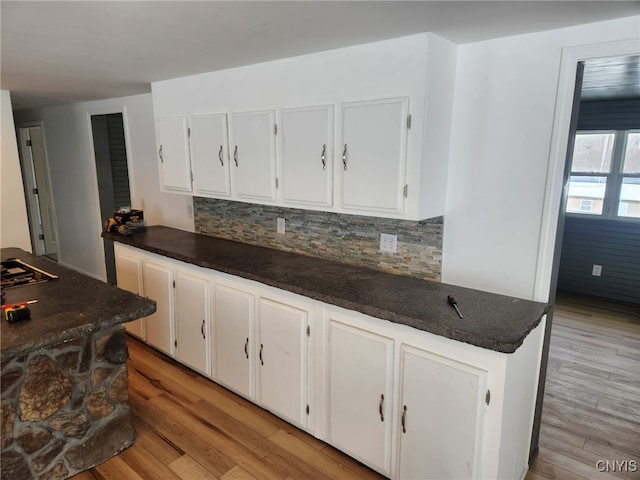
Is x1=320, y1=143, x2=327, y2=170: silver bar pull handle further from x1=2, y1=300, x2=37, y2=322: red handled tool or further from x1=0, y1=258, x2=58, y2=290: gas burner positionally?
x1=0, y1=258, x2=58, y2=290: gas burner

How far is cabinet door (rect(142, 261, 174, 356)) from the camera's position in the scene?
3117mm

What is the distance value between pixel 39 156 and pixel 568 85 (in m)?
6.76

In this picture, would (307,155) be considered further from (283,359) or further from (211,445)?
(211,445)

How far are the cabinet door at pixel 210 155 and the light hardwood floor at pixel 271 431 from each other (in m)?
1.40

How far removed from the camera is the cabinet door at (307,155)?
2379mm

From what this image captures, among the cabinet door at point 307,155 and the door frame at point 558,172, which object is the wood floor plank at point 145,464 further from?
the door frame at point 558,172

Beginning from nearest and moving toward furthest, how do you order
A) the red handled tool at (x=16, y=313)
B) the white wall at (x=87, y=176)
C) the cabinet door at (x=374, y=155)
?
the red handled tool at (x=16, y=313)
the cabinet door at (x=374, y=155)
the white wall at (x=87, y=176)

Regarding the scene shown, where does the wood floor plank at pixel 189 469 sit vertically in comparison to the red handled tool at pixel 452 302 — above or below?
below

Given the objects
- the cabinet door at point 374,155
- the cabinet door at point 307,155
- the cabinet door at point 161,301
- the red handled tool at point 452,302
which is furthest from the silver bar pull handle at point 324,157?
the cabinet door at point 161,301

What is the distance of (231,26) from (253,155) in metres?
0.97

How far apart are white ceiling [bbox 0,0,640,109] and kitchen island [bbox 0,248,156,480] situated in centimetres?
129

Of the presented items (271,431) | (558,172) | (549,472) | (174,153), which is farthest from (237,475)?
(174,153)

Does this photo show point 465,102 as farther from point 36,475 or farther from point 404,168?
point 36,475

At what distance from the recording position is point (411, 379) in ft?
6.19
